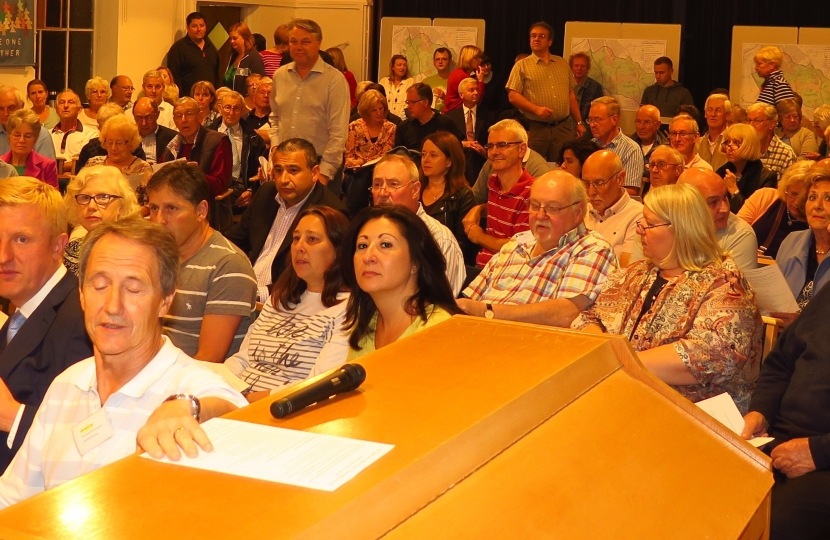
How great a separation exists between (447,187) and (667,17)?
6.46 meters

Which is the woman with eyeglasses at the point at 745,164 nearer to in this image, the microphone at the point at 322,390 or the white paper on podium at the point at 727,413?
the white paper on podium at the point at 727,413

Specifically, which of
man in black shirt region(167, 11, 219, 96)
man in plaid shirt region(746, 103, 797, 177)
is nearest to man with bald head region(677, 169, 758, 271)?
man in plaid shirt region(746, 103, 797, 177)

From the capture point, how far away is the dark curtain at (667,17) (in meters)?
10.4

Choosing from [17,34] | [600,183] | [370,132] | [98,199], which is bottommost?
[98,199]

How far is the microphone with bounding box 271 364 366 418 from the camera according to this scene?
52.8 inches

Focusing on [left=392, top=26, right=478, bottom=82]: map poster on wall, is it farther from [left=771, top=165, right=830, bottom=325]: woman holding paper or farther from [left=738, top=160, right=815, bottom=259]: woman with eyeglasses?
[left=771, top=165, right=830, bottom=325]: woman holding paper

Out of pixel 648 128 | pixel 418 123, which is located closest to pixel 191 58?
pixel 418 123

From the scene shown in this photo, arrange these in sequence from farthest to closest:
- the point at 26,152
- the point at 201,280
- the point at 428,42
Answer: the point at 428,42 → the point at 26,152 → the point at 201,280

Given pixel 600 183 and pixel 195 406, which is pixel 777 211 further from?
pixel 195 406

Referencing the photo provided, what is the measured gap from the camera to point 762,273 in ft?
12.1

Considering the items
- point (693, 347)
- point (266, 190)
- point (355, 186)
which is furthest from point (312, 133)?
point (693, 347)

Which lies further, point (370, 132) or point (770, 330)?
→ point (370, 132)

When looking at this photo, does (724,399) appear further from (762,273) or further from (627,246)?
(627,246)

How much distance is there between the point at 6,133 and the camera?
274 inches
